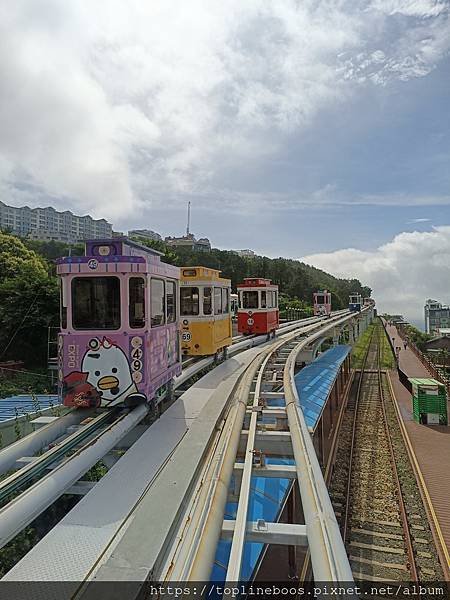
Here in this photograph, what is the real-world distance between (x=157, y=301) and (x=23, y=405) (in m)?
6.66

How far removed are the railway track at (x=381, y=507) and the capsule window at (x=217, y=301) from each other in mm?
5852

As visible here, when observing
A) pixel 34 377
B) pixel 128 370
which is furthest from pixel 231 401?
pixel 34 377

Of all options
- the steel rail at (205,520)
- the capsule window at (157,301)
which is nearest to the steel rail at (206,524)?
the steel rail at (205,520)

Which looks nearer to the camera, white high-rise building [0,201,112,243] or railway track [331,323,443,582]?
railway track [331,323,443,582]

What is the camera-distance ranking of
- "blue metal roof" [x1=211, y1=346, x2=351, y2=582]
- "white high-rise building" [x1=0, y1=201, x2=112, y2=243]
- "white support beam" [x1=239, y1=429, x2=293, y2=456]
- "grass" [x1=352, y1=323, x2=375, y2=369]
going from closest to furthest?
"blue metal roof" [x1=211, y1=346, x2=351, y2=582] < "white support beam" [x1=239, y1=429, x2=293, y2=456] < "grass" [x1=352, y1=323, x2=375, y2=369] < "white high-rise building" [x1=0, y1=201, x2=112, y2=243]

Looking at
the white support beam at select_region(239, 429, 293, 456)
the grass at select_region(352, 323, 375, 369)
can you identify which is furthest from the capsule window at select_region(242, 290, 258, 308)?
the grass at select_region(352, 323, 375, 369)

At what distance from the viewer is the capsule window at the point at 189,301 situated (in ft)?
38.1

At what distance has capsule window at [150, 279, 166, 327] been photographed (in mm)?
6430

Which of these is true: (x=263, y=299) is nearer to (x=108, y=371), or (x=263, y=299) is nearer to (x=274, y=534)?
(x=108, y=371)

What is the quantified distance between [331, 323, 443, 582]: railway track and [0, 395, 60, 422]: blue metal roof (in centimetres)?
728

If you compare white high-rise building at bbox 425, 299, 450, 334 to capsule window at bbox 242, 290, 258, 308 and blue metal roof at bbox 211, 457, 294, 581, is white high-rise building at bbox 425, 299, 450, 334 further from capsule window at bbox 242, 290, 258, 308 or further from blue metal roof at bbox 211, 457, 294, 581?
blue metal roof at bbox 211, 457, 294, 581

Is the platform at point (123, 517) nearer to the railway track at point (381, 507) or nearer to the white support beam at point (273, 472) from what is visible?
the white support beam at point (273, 472)

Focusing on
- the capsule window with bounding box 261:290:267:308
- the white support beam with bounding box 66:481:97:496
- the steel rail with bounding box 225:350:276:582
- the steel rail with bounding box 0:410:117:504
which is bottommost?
the white support beam with bounding box 66:481:97:496

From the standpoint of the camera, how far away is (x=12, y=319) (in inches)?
777
